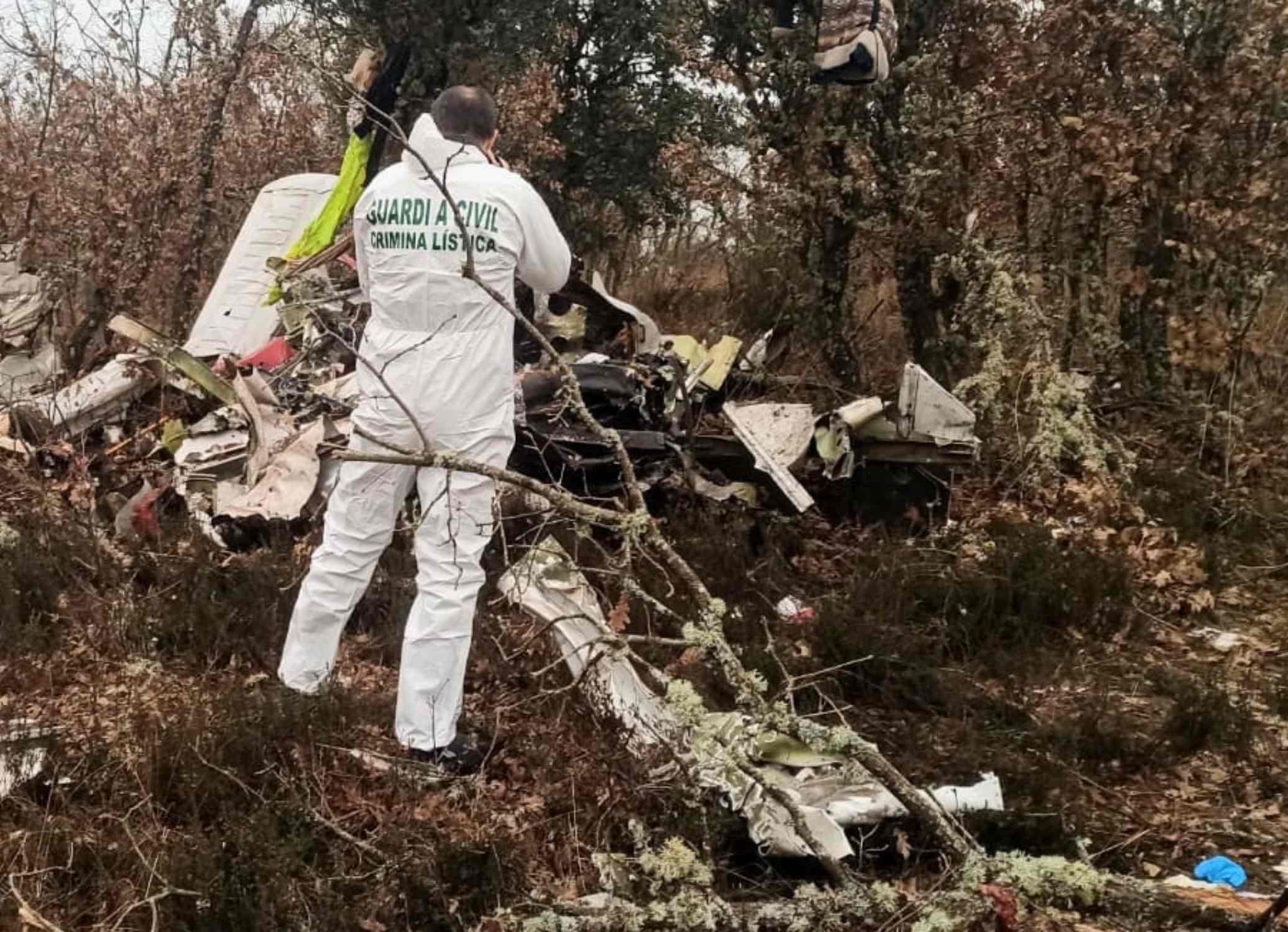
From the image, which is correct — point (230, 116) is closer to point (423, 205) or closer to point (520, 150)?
point (520, 150)

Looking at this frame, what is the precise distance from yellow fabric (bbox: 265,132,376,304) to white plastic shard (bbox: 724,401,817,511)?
7.69 feet

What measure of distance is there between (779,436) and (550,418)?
3.49 ft

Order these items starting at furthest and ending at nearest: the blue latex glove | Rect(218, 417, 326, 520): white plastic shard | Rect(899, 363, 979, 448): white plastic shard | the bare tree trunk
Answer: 1. the bare tree trunk
2. Rect(899, 363, 979, 448): white plastic shard
3. Rect(218, 417, 326, 520): white plastic shard
4. the blue latex glove

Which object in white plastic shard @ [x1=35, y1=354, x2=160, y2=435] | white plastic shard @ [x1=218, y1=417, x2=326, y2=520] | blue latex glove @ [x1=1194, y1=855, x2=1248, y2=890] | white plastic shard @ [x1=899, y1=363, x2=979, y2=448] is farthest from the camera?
white plastic shard @ [x1=35, y1=354, x2=160, y2=435]

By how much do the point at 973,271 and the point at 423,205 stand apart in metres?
3.71

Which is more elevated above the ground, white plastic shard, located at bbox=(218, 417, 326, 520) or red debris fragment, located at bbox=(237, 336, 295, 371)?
red debris fragment, located at bbox=(237, 336, 295, 371)

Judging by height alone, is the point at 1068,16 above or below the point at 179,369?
above

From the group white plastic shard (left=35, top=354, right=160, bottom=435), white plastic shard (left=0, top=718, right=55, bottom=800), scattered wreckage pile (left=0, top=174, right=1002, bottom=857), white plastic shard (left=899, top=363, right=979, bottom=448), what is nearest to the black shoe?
scattered wreckage pile (left=0, top=174, right=1002, bottom=857)

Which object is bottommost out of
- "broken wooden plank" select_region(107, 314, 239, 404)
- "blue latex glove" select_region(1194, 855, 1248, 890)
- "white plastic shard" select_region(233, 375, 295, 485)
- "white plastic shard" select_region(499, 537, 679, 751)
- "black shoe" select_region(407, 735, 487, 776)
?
"blue latex glove" select_region(1194, 855, 1248, 890)

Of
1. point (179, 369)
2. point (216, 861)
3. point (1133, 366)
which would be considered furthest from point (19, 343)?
point (1133, 366)

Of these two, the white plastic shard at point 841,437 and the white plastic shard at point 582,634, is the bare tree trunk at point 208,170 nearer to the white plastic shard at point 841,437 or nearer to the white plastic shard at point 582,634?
the white plastic shard at point 582,634

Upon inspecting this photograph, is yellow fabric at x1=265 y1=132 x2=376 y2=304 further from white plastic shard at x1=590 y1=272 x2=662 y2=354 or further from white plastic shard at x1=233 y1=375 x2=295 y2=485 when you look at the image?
white plastic shard at x1=590 y1=272 x2=662 y2=354

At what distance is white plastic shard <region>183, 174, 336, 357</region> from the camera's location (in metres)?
6.61

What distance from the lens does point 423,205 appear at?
3.53 meters
